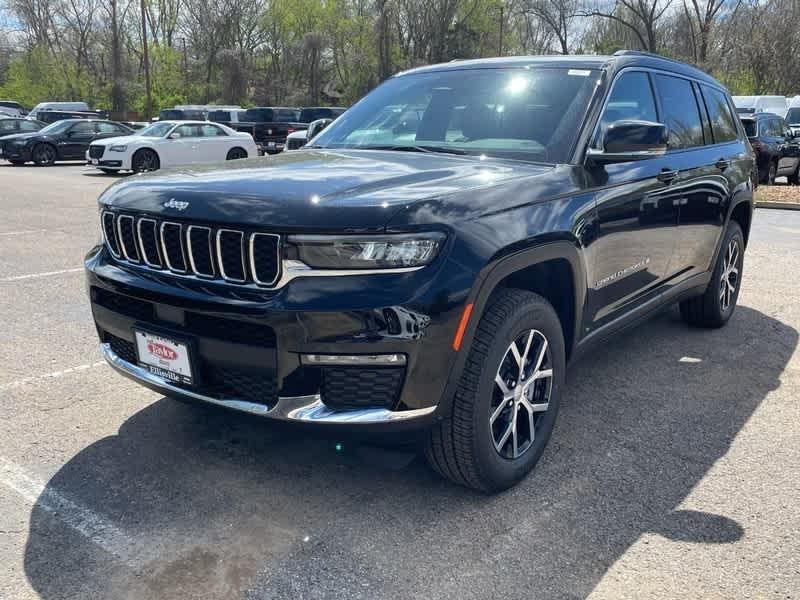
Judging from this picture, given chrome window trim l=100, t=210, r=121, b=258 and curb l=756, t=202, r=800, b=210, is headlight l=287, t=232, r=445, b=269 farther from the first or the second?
curb l=756, t=202, r=800, b=210

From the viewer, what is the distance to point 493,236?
278 cm

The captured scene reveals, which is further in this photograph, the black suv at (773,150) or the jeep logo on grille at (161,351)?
the black suv at (773,150)

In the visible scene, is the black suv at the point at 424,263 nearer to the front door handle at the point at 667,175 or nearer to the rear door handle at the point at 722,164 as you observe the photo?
the front door handle at the point at 667,175

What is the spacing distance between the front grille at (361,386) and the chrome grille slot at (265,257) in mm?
381

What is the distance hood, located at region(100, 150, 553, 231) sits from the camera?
2.55 m

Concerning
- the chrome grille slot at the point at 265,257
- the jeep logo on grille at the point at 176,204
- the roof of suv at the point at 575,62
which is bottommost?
the chrome grille slot at the point at 265,257

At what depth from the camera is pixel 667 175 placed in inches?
165

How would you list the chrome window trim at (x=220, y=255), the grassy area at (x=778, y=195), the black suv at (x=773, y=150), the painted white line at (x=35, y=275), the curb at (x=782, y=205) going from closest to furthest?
the chrome window trim at (x=220, y=255)
the painted white line at (x=35, y=275)
the curb at (x=782, y=205)
the grassy area at (x=778, y=195)
the black suv at (x=773, y=150)

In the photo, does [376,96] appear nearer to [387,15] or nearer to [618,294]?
[618,294]

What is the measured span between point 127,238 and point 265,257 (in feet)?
2.68

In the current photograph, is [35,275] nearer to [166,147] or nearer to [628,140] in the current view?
[628,140]

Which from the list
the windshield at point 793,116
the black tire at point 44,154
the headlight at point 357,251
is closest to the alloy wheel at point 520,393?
the headlight at point 357,251

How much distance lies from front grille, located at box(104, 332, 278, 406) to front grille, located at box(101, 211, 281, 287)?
1.10 feet

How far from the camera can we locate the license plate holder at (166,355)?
280cm
